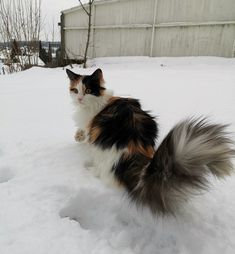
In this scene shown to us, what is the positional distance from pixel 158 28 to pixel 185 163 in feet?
22.3

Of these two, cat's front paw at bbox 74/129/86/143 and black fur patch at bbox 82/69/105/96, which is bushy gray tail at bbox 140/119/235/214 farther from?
cat's front paw at bbox 74/129/86/143

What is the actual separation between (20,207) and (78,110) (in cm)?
91

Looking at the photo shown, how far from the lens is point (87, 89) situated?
→ 1932mm

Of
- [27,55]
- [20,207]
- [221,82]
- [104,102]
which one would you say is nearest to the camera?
[20,207]

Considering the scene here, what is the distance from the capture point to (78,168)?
1774mm

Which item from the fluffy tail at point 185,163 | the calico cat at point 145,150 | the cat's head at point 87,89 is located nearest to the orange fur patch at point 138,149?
the calico cat at point 145,150

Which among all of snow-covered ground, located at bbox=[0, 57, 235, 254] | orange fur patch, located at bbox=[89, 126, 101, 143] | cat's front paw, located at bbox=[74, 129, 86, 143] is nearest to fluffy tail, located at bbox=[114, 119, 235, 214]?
snow-covered ground, located at bbox=[0, 57, 235, 254]

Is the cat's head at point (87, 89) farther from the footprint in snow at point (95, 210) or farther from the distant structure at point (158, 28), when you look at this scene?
the distant structure at point (158, 28)

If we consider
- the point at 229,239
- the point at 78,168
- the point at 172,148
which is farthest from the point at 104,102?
the point at 229,239

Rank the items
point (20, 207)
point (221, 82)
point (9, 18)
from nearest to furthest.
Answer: point (20, 207), point (221, 82), point (9, 18)

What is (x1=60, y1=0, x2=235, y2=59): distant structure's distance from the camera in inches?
241

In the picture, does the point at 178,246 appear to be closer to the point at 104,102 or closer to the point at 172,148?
the point at 172,148

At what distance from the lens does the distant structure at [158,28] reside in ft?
20.1

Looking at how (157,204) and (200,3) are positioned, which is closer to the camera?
(157,204)
